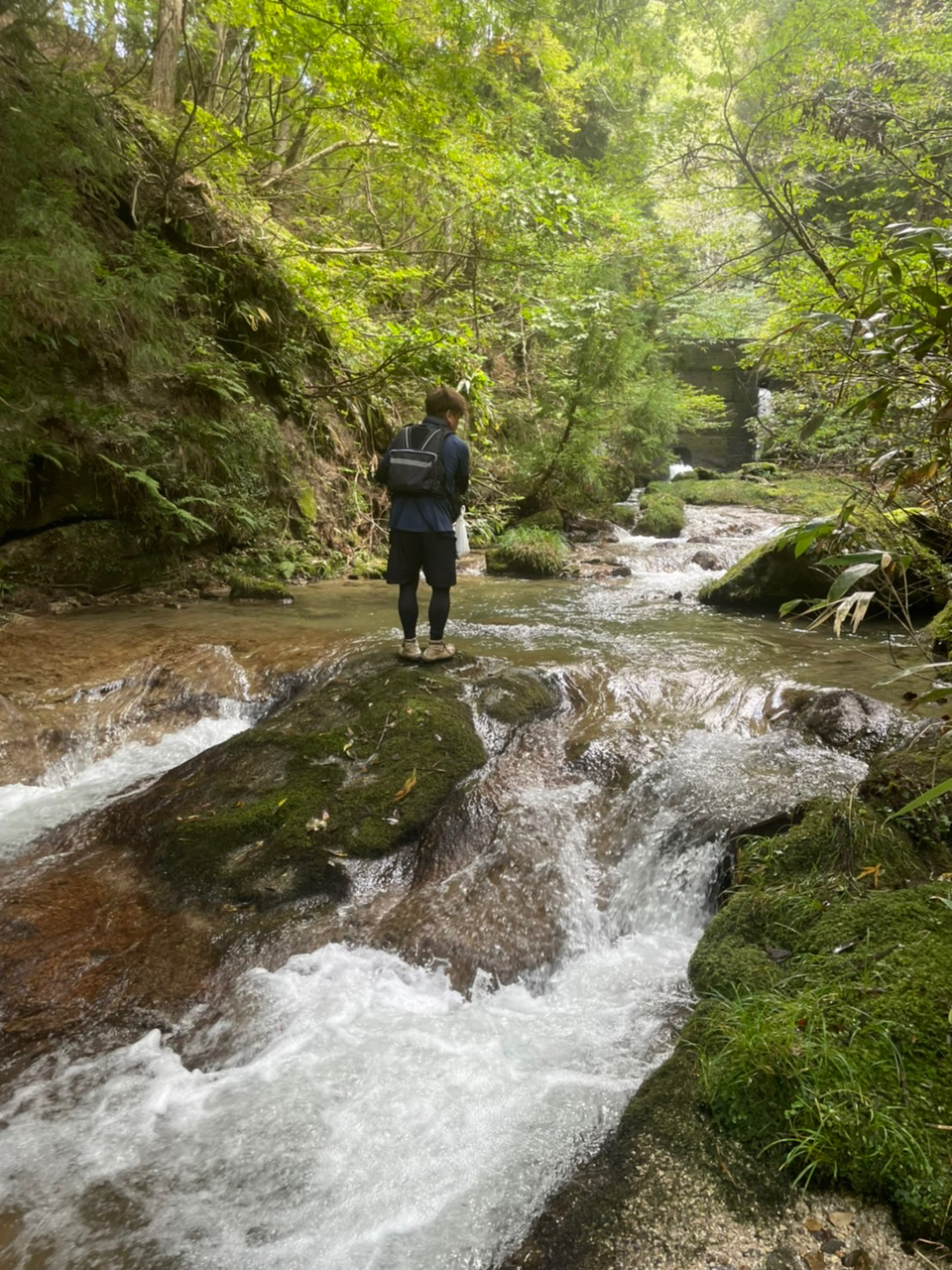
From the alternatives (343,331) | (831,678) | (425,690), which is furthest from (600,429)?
(425,690)

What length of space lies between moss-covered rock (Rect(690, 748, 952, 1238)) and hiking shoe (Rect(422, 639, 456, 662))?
315 centimetres

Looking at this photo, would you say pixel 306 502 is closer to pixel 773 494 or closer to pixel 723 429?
pixel 773 494

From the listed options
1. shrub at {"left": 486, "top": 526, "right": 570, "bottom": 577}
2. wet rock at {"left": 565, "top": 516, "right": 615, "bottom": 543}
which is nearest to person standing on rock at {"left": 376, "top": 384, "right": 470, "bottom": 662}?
shrub at {"left": 486, "top": 526, "right": 570, "bottom": 577}

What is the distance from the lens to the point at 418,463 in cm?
498

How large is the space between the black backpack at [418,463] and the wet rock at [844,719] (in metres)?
3.30

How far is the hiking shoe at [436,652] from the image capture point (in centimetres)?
574

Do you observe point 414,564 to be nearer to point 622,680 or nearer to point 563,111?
point 622,680

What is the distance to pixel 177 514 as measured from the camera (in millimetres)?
8688

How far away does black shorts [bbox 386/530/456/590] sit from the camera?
5180 millimetres

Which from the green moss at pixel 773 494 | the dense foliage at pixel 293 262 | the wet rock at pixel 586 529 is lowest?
the wet rock at pixel 586 529

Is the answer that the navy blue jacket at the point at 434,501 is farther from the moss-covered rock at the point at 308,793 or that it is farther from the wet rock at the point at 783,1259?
the wet rock at the point at 783,1259

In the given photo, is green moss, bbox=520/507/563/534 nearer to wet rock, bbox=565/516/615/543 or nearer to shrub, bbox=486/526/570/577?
wet rock, bbox=565/516/615/543

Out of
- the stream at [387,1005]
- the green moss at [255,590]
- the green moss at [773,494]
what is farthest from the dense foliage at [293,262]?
the stream at [387,1005]

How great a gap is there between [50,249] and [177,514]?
3104mm
